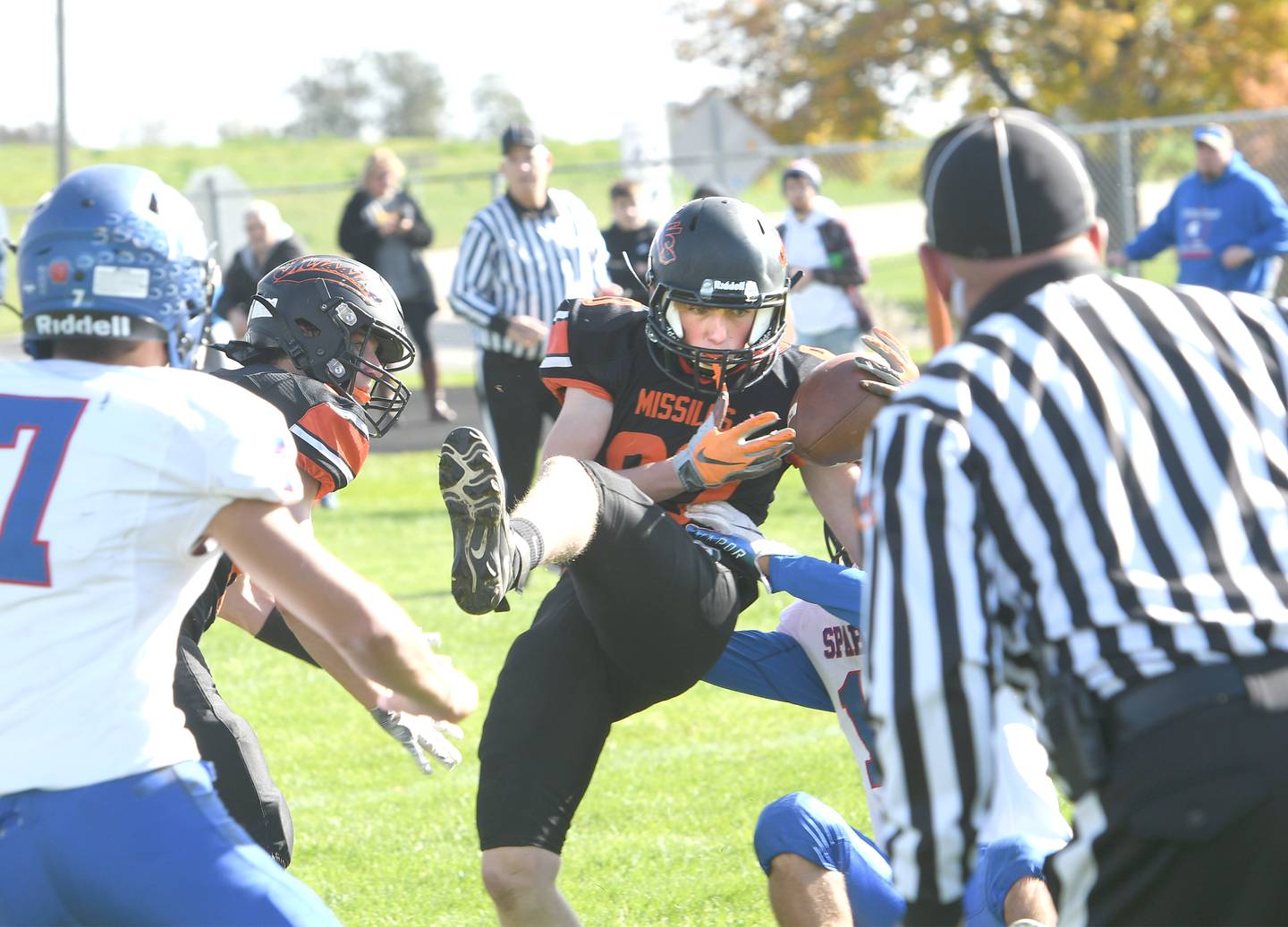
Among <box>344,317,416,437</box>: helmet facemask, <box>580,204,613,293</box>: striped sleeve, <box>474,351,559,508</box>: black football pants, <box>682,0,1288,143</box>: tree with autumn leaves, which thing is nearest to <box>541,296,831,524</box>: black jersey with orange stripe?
<box>344,317,416,437</box>: helmet facemask

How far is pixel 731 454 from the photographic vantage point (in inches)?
146

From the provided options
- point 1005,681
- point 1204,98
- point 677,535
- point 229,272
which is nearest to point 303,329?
point 677,535

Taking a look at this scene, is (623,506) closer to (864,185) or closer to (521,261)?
(521,261)

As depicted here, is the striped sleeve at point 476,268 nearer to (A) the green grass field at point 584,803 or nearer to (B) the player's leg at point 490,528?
(A) the green grass field at point 584,803

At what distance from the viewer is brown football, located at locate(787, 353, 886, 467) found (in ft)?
12.3

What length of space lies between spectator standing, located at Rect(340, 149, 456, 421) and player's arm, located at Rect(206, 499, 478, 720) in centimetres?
976

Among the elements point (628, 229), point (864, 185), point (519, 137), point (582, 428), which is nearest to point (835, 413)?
point (582, 428)

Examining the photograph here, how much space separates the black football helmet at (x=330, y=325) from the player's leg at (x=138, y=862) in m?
1.61

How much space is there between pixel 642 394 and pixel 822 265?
722 centimetres

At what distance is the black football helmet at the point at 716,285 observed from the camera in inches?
152

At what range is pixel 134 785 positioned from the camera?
2.32 meters

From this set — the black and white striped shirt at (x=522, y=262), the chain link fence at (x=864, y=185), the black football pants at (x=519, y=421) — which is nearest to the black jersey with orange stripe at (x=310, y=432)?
the black football pants at (x=519, y=421)

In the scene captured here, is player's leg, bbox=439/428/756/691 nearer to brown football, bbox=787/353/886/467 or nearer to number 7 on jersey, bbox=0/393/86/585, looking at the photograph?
brown football, bbox=787/353/886/467

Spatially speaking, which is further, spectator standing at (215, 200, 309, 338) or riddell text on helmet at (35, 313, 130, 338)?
spectator standing at (215, 200, 309, 338)
